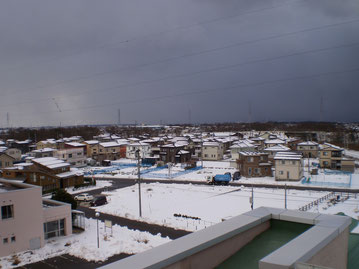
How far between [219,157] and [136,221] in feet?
91.5

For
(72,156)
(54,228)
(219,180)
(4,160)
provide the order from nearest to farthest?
(54,228)
(219,180)
(4,160)
(72,156)

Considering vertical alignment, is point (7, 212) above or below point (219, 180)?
above

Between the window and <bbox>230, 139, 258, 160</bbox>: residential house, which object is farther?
<bbox>230, 139, 258, 160</bbox>: residential house

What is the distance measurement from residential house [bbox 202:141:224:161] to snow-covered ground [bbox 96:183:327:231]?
17.1 m

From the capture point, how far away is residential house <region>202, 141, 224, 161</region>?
138 feet

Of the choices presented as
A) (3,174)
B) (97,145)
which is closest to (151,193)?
(3,174)

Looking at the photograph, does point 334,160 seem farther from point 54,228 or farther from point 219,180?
point 54,228

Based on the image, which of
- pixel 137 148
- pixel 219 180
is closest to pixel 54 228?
pixel 219 180

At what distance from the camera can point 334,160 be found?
31297 millimetres

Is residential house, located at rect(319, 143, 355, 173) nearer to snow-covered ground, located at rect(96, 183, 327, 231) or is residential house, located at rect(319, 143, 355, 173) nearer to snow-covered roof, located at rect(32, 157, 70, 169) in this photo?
snow-covered ground, located at rect(96, 183, 327, 231)

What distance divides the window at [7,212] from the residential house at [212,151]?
32.4 metres

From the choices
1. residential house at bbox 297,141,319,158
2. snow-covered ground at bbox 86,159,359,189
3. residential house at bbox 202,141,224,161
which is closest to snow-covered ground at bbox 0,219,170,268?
snow-covered ground at bbox 86,159,359,189

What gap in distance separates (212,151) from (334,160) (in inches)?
649

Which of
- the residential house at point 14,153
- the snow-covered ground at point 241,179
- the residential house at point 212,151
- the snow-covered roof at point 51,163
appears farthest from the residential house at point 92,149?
the residential house at point 212,151
